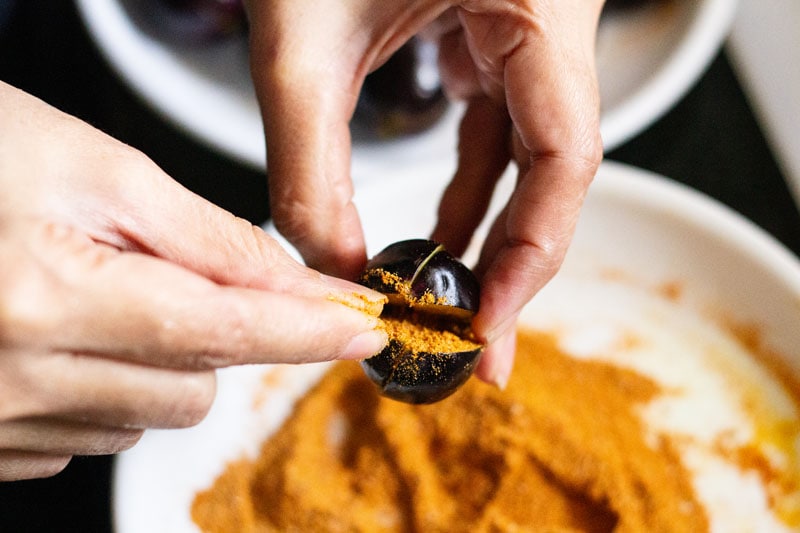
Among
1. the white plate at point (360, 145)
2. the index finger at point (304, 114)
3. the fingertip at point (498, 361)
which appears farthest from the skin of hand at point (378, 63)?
the white plate at point (360, 145)

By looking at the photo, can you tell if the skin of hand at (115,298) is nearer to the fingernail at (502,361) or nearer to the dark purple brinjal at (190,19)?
the fingernail at (502,361)

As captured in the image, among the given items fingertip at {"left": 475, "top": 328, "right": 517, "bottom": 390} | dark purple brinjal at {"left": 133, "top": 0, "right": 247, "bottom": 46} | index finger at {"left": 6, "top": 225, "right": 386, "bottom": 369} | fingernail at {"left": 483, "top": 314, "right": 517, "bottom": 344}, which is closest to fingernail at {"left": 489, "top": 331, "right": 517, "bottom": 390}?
fingertip at {"left": 475, "top": 328, "right": 517, "bottom": 390}

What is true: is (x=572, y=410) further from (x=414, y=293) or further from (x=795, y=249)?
(x=795, y=249)

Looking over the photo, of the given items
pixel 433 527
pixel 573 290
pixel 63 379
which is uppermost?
pixel 63 379

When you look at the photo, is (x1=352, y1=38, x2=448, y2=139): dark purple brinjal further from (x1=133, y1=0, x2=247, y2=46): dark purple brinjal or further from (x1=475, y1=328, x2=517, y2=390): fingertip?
(x1=475, y1=328, x2=517, y2=390): fingertip

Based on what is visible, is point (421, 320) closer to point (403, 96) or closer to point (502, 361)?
point (502, 361)

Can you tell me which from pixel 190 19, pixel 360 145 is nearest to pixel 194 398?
pixel 360 145

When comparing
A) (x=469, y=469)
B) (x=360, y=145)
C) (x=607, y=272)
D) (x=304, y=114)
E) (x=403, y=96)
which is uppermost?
(x=304, y=114)

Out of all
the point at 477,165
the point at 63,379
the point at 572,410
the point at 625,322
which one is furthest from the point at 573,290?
the point at 63,379
